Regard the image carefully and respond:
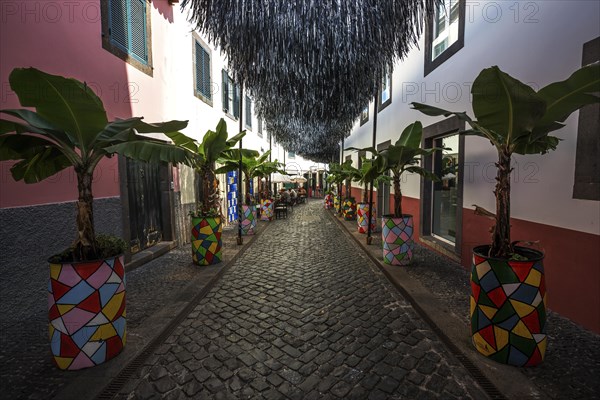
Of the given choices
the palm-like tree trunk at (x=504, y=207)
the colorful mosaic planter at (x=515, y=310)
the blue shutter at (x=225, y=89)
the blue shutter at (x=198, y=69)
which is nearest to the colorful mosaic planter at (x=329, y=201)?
the blue shutter at (x=225, y=89)

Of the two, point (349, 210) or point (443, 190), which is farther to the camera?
point (349, 210)

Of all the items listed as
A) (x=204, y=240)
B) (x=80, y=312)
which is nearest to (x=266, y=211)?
(x=204, y=240)

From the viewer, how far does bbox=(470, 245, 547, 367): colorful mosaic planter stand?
9.19ft

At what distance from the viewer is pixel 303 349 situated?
3.25 m

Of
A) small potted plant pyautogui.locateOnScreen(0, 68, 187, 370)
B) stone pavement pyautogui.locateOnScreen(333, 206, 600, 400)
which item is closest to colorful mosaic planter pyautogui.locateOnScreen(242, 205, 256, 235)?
stone pavement pyautogui.locateOnScreen(333, 206, 600, 400)

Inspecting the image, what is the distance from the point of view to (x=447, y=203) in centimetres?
755

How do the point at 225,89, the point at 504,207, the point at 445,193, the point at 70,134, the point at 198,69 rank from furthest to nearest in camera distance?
1. the point at 225,89
2. the point at 198,69
3. the point at 445,193
4. the point at 504,207
5. the point at 70,134

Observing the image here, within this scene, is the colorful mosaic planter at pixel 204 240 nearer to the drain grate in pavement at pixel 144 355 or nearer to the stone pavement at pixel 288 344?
the stone pavement at pixel 288 344

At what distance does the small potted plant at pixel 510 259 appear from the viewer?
256 cm

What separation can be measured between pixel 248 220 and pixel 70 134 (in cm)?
773

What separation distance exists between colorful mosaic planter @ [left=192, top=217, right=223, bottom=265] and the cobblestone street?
48.1 inches

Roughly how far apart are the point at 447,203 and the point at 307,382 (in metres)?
6.28

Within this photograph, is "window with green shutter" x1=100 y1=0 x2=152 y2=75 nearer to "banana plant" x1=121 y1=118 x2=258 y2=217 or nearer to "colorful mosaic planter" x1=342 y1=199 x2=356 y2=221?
"banana plant" x1=121 y1=118 x2=258 y2=217

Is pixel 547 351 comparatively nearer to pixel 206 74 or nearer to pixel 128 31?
pixel 128 31
